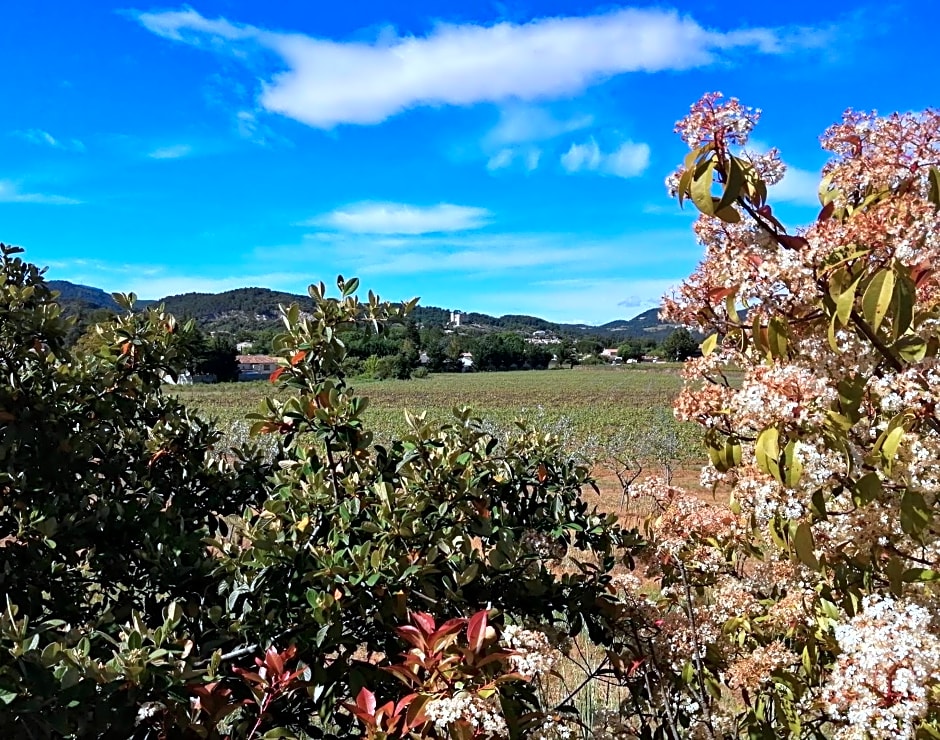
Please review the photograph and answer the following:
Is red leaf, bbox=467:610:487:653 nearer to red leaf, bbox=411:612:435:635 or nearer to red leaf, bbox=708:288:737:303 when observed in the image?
red leaf, bbox=411:612:435:635

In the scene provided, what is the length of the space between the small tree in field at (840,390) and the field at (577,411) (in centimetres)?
971

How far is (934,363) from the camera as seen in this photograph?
3.79 ft

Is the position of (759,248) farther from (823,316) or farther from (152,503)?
(152,503)

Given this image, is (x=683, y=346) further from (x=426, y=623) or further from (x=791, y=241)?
(x=426, y=623)

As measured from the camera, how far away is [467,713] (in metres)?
1.29

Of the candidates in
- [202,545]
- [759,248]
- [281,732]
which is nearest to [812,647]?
[759,248]

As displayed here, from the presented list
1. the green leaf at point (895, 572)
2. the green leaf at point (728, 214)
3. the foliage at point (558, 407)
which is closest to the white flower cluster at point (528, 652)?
the green leaf at point (895, 572)

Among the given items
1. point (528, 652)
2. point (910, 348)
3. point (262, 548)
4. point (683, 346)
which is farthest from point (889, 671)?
point (683, 346)

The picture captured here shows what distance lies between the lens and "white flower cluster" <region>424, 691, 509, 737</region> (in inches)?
50.1

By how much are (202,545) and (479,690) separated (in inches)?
42.3

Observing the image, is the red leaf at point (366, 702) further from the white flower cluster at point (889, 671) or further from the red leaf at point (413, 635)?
the white flower cluster at point (889, 671)

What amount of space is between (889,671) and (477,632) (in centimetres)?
75

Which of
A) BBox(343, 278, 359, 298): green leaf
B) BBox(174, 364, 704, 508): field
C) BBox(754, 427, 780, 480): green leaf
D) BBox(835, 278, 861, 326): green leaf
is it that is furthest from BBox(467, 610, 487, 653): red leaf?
BBox(174, 364, 704, 508): field

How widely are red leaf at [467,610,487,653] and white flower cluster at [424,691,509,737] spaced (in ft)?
0.36
